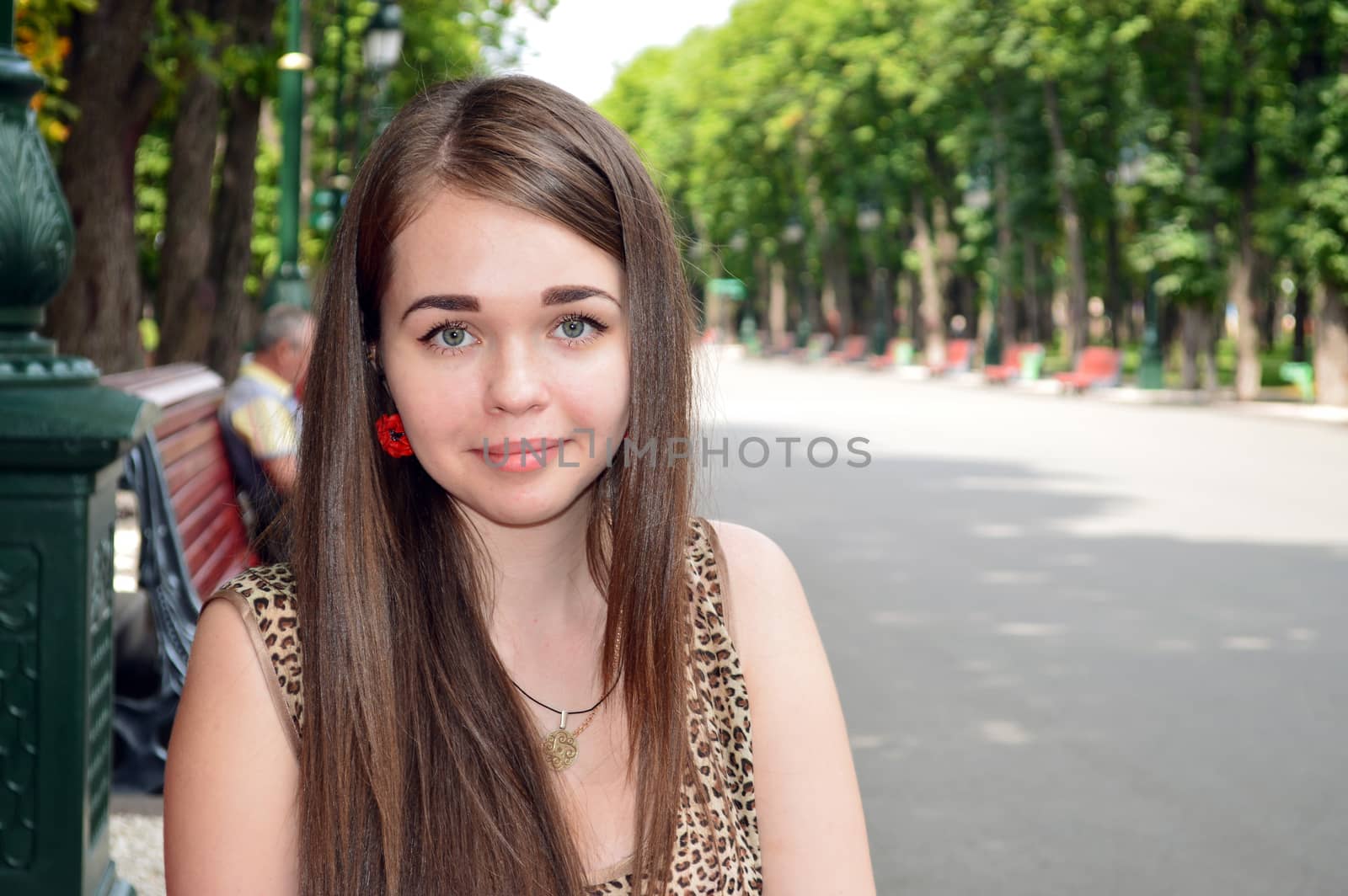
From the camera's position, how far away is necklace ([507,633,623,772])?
231 centimetres

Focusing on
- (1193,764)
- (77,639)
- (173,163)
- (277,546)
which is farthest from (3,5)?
(173,163)

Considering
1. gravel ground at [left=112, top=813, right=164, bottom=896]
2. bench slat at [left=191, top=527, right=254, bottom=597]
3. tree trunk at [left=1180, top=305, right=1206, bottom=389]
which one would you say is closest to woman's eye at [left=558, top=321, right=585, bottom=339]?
gravel ground at [left=112, top=813, right=164, bottom=896]

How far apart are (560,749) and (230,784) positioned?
465mm

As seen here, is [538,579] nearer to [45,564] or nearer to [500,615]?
[500,615]

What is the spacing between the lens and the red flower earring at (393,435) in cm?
227

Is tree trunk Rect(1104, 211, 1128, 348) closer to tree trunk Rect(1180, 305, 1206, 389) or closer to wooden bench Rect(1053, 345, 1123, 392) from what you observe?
wooden bench Rect(1053, 345, 1123, 392)

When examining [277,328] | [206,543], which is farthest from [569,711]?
[277,328]

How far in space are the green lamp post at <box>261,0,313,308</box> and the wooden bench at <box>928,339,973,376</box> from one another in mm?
32919

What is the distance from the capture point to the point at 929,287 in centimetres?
5325

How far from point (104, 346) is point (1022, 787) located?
675 centimetres

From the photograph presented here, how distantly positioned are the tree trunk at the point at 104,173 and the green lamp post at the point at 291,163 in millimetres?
4441

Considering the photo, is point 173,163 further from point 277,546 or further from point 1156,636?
point 277,546

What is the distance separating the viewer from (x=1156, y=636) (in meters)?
9.09

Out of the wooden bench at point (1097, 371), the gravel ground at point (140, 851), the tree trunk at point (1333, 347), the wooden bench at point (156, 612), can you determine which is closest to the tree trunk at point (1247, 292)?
the wooden bench at point (1097, 371)
